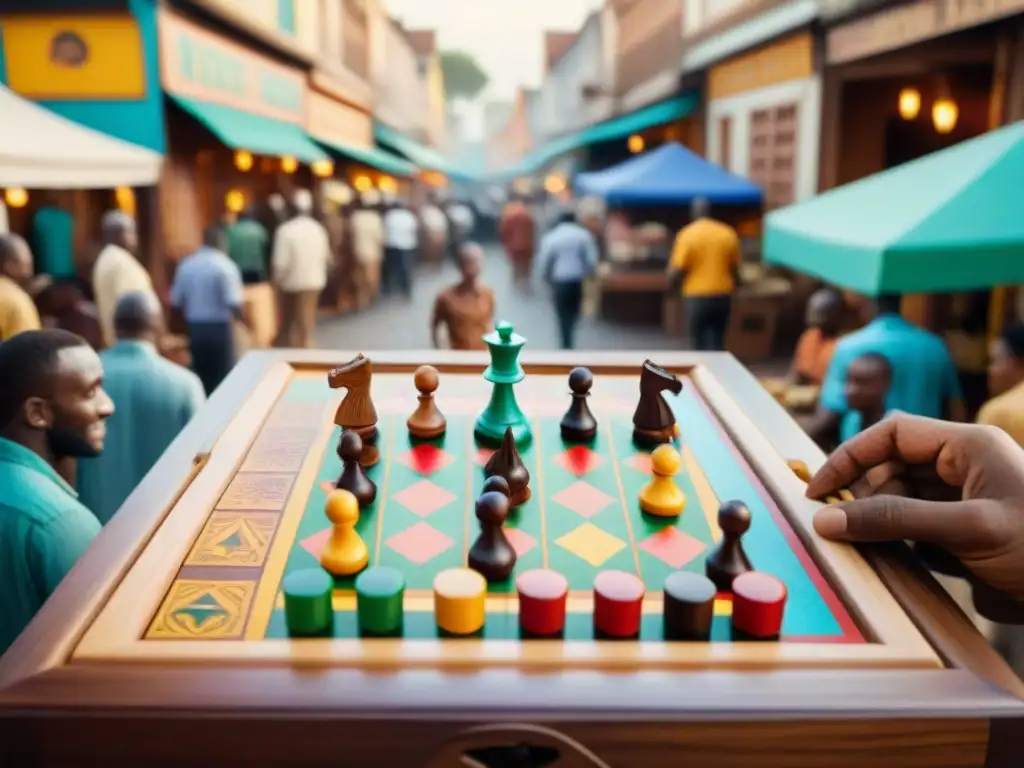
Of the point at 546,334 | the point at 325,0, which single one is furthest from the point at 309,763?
the point at 325,0

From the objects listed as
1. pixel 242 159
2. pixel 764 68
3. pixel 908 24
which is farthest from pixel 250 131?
pixel 908 24

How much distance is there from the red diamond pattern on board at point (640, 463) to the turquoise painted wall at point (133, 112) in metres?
7.34

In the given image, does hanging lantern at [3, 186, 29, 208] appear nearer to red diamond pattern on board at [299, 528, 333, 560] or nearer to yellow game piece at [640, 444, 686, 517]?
red diamond pattern on board at [299, 528, 333, 560]

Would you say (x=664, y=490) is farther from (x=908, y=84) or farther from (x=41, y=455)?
(x=908, y=84)

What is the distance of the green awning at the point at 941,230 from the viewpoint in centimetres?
305

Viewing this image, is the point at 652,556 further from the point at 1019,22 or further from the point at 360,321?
the point at 360,321

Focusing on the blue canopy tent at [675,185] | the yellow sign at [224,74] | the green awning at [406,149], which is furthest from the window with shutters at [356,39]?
the blue canopy tent at [675,185]

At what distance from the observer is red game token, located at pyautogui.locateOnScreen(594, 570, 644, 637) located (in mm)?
1416

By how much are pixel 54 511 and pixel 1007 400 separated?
2.83 metres

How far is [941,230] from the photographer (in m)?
3.10

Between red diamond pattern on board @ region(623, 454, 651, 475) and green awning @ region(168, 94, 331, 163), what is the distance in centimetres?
715

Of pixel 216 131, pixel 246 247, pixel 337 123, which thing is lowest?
pixel 246 247

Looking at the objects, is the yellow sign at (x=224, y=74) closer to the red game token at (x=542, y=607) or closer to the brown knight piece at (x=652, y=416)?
the brown knight piece at (x=652, y=416)

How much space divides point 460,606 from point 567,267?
268 inches
